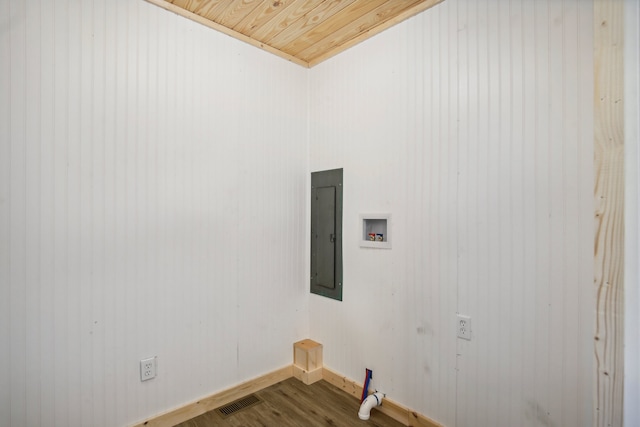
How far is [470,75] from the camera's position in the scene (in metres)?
1.77

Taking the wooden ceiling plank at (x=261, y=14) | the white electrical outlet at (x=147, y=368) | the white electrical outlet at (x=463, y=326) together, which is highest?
the wooden ceiling plank at (x=261, y=14)

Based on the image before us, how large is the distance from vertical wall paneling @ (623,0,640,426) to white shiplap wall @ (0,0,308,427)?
187 cm

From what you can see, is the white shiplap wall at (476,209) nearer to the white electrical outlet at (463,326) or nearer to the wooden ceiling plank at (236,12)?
the white electrical outlet at (463,326)

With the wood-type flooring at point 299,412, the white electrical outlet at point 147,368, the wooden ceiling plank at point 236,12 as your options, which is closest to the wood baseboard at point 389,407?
the wood-type flooring at point 299,412

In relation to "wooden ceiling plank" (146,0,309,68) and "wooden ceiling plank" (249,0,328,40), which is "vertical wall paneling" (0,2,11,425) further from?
"wooden ceiling plank" (249,0,328,40)

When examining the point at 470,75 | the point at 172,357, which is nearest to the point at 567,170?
the point at 470,75

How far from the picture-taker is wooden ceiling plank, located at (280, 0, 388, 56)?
6.52 feet

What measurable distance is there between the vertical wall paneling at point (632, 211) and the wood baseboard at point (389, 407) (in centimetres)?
96

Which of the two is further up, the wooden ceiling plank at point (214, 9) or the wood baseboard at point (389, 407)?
the wooden ceiling plank at point (214, 9)

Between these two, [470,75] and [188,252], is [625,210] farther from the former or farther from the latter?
[188,252]

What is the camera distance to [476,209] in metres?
1.74

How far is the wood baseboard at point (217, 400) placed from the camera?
6.35 ft

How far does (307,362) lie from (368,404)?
21.8 inches

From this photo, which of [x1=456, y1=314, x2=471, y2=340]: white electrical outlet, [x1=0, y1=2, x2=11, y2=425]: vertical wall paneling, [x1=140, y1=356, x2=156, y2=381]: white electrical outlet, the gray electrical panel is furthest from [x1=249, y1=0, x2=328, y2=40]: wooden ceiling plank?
[x1=140, y1=356, x2=156, y2=381]: white electrical outlet
